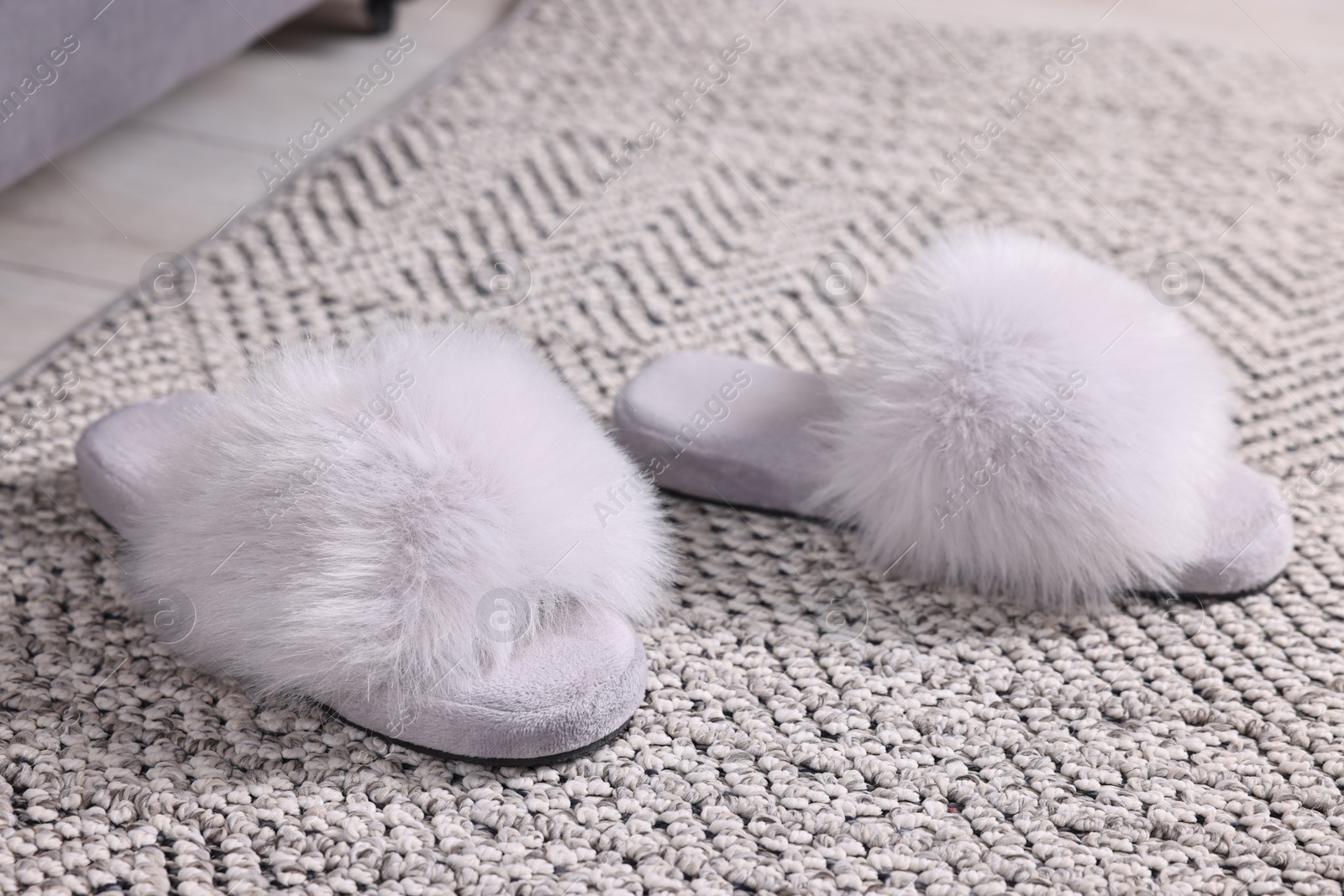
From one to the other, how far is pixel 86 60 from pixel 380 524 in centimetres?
70

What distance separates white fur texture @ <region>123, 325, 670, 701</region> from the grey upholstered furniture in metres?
0.46

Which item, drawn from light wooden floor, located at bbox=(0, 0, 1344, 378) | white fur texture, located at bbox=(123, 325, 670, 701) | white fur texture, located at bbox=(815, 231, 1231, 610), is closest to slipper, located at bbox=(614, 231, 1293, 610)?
white fur texture, located at bbox=(815, 231, 1231, 610)

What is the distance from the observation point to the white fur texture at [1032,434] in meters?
0.74

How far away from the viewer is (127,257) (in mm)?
1125

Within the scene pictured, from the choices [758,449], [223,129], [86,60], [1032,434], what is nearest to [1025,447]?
[1032,434]

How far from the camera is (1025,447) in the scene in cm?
74

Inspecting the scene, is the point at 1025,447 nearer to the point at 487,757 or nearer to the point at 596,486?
the point at 596,486

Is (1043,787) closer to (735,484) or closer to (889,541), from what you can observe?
(889,541)

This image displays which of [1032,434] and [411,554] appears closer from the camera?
[411,554]

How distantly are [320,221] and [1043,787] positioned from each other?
90cm

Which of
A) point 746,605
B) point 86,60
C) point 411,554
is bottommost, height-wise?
point 746,605

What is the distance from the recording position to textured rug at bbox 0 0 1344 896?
1.99ft

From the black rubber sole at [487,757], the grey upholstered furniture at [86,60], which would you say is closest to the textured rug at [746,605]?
the black rubber sole at [487,757]

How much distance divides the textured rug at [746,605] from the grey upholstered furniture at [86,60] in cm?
16
